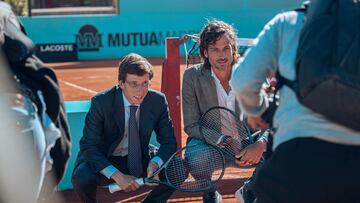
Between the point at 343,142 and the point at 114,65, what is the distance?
1622 centimetres

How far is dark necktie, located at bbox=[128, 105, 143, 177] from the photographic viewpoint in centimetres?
468

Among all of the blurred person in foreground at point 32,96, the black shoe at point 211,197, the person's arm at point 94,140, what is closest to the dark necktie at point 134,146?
the person's arm at point 94,140

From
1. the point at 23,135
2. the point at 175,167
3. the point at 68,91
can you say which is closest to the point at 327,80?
the point at 23,135

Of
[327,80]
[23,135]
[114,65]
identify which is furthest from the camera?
[114,65]

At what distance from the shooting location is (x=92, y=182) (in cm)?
451

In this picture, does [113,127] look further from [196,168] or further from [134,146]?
[196,168]

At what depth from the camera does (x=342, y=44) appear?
218 centimetres

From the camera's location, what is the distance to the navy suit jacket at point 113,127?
4.56 meters

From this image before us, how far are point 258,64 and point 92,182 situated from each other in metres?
2.41

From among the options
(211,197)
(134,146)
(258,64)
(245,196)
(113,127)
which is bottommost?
(211,197)

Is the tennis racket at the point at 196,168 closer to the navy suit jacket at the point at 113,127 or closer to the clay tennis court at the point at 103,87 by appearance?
the navy suit jacket at the point at 113,127

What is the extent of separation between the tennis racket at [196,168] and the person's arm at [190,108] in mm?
256

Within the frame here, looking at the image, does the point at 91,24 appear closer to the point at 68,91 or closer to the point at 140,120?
the point at 68,91

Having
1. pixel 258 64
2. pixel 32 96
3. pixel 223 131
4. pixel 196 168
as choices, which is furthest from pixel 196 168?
pixel 258 64
